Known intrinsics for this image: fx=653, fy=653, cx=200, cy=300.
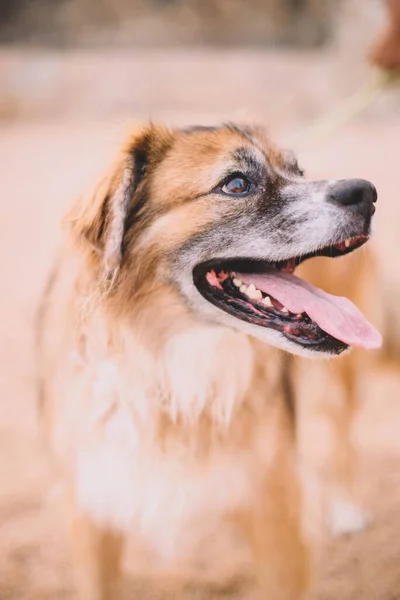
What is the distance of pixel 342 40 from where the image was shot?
572cm

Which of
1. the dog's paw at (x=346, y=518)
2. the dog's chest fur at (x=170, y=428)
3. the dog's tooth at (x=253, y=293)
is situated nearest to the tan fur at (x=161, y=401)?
the dog's chest fur at (x=170, y=428)

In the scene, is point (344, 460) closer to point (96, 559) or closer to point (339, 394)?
point (339, 394)

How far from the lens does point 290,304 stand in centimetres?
94

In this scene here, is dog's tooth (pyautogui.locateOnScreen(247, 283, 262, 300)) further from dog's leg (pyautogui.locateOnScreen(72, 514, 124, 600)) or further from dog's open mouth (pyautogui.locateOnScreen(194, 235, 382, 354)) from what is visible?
dog's leg (pyautogui.locateOnScreen(72, 514, 124, 600))

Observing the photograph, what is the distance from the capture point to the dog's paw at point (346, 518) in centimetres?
159

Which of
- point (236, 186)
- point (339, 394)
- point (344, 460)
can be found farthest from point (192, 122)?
point (344, 460)

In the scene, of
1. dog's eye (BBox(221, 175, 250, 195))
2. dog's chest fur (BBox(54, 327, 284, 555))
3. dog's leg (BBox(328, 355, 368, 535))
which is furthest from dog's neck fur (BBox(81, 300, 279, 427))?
dog's leg (BBox(328, 355, 368, 535))

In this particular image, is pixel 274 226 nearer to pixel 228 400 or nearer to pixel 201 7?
pixel 228 400

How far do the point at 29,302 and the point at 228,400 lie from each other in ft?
5.66

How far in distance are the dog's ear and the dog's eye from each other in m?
0.13

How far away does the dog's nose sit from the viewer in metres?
0.92

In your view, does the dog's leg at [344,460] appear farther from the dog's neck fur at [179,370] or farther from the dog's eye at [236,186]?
the dog's eye at [236,186]

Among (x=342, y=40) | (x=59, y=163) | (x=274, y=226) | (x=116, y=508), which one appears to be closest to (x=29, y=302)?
(x=59, y=163)

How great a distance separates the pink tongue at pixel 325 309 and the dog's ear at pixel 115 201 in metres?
0.21
